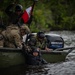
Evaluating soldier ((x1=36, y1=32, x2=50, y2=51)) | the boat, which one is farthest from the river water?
soldier ((x1=36, y1=32, x2=50, y2=51))

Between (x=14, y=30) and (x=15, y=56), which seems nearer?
(x=15, y=56)

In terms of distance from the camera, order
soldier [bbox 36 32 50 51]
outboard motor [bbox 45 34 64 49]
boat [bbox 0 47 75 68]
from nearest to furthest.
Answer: boat [bbox 0 47 75 68]
soldier [bbox 36 32 50 51]
outboard motor [bbox 45 34 64 49]

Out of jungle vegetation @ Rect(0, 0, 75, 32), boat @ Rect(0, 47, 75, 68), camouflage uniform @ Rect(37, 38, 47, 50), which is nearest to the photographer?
boat @ Rect(0, 47, 75, 68)

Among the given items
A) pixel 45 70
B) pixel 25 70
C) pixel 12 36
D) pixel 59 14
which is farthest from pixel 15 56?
pixel 59 14

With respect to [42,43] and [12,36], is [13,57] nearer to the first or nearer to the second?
[12,36]

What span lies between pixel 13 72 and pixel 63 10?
4395 cm

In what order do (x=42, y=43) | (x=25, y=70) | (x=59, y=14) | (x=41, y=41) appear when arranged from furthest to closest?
(x=59, y=14) → (x=42, y=43) → (x=41, y=41) → (x=25, y=70)

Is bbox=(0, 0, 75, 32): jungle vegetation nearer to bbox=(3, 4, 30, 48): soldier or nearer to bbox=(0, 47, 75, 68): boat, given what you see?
bbox=(0, 47, 75, 68): boat

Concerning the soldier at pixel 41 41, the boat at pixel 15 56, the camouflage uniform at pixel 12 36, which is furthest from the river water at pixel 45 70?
the camouflage uniform at pixel 12 36

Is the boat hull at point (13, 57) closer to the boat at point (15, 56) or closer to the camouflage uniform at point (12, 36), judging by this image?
the boat at point (15, 56)

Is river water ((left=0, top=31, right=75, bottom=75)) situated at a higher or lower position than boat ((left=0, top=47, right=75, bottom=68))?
lower

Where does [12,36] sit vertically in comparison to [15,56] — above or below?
above

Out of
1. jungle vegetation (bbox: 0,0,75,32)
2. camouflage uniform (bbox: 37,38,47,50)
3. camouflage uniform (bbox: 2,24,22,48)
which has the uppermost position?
camouflage uniform (bbox: 2,24,22,48)

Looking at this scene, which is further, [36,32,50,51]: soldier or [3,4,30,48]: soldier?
[36,32,50,51]: soldier
